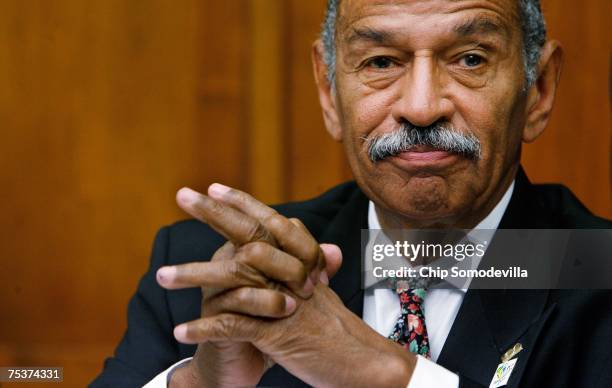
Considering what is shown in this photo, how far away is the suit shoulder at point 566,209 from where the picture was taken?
2270 mm

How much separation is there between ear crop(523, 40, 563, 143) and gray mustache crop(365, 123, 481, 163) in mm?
245

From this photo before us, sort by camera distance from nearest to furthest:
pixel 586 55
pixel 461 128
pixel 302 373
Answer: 1. pixel 302 373
2. pixel 461 128
3. pixel 586 55

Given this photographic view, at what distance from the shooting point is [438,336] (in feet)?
7.31

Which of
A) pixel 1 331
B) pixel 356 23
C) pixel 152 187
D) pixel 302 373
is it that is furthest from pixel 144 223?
pixel 302 373

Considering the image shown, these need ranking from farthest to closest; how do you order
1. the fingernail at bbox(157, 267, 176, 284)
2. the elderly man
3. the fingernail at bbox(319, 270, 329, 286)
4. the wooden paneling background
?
the wooden paneling background, the fingernail at bbox(319, 270, 329, 286), the elderly man, the fingernail at bbox(157, 267, 176, 284)

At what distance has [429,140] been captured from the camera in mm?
2094

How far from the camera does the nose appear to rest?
6.82 ft

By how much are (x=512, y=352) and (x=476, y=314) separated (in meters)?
0.12

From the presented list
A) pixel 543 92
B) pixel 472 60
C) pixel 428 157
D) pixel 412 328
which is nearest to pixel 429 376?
pixel 412 328

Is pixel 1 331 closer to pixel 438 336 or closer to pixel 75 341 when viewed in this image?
pixel 75 341

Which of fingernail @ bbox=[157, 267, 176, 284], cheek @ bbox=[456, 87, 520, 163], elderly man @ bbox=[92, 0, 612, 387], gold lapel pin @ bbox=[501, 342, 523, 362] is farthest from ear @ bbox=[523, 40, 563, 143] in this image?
fingernail @ bbox=[157, 267, 176, 284]

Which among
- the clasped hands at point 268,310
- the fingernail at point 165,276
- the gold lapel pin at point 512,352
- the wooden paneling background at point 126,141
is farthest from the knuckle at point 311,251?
the wooden paneling background at point 126,141

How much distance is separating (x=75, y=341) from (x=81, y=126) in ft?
2.15

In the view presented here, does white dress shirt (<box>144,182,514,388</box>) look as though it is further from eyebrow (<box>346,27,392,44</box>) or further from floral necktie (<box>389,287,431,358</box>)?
eyebrow (<box>346,27,392,44</box>)
